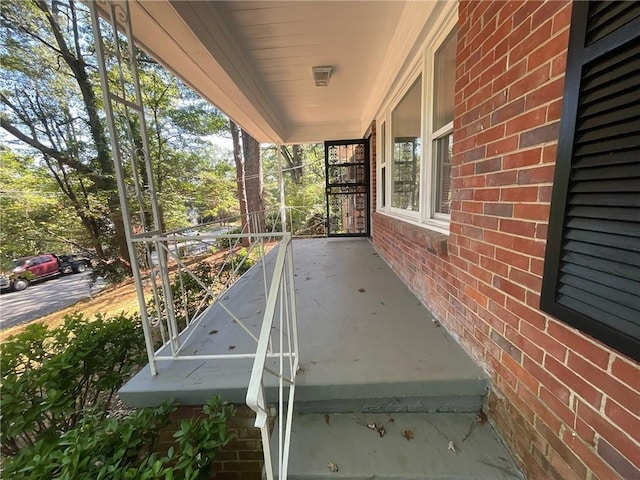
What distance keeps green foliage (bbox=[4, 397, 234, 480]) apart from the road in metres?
7.81

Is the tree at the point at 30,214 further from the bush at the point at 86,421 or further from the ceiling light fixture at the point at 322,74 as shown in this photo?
the ceiling light fixture at the point at 322,74

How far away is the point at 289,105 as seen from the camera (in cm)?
430

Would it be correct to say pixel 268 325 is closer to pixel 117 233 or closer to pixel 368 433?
pixel 368 433

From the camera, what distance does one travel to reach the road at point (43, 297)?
672 cm

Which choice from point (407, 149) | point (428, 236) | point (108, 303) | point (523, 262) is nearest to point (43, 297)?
point (108, 303)

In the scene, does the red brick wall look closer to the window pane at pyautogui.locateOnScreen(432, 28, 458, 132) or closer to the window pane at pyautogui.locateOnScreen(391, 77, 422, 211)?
the window pane at pyautogui.locateOnScreen(432, 28, 458, 132)

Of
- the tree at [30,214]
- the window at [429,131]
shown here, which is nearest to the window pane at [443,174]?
the window at [429,131]

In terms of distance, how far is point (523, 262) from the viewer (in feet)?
3.62

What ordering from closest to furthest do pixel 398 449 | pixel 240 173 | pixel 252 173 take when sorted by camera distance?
pixel 398 449 → pixel 240 173 → pixel 252 173

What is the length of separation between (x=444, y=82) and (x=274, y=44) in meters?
1.48

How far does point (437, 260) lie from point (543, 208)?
102 cm

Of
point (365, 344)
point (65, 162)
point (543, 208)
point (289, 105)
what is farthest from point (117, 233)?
point (543, 208)

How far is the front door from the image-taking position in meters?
5.54

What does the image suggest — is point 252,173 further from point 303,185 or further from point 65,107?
point 303,185
